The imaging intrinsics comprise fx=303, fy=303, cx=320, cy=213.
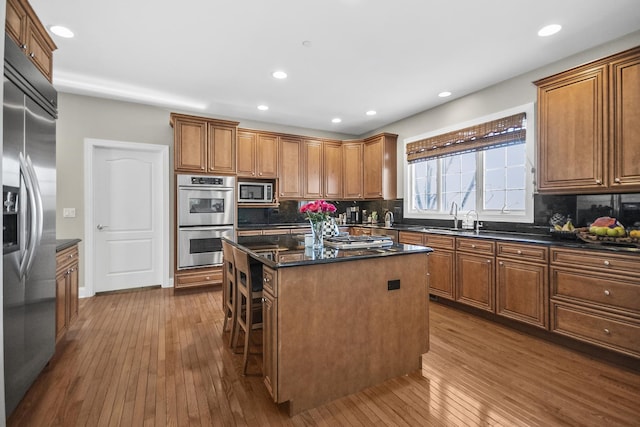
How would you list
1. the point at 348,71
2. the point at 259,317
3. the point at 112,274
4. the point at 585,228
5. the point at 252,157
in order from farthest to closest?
the point at 252,157 < the point at 112,274 < the point at 348,71 < the point at 585,228 < the point at 259,317

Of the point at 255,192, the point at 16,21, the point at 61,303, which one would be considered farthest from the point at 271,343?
the point at 255,192

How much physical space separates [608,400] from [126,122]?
5747mm

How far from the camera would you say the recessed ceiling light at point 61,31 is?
2.61 m

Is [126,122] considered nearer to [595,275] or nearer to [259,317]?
[259,317]

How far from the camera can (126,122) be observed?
4340 mm

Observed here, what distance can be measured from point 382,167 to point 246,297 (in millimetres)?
3673

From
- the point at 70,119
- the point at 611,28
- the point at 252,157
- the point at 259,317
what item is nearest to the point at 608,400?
the point at 259,317

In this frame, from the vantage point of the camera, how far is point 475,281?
332 cm

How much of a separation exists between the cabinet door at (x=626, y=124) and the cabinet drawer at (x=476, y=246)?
43.3 inches

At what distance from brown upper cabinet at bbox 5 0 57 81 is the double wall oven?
6.80ft

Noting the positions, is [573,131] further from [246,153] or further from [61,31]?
[61,31]

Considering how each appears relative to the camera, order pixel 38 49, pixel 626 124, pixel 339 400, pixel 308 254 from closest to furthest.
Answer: pixel 339 400
pixel 308 254
pixel 38 49
pixel 626 124

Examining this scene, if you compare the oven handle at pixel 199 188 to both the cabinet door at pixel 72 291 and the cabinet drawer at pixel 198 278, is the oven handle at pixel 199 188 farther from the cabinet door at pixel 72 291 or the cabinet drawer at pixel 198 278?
the cabinet door at pixel 72 291

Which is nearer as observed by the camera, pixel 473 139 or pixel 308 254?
pixel 308 254
